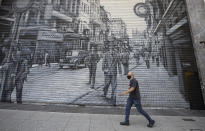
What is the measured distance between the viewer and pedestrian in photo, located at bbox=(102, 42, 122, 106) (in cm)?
583

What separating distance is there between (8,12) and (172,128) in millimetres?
10320

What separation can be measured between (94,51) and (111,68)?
137 cm

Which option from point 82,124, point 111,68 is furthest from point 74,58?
point 82,124

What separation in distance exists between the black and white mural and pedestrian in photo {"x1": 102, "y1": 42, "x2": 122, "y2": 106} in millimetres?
50

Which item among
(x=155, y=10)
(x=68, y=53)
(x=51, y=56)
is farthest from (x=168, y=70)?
(x=51, y=56)

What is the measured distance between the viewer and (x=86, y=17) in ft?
22.6

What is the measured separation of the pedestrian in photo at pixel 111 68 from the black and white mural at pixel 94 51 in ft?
0.16

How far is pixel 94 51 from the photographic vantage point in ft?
20.8

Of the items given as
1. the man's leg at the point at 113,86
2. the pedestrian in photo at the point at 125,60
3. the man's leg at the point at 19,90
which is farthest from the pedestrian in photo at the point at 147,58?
the man's leg at the point at 19,90

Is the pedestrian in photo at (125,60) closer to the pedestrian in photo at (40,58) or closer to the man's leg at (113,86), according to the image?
the man's leg at (113,86)

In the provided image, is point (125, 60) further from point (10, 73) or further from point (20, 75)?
point (10, 73)

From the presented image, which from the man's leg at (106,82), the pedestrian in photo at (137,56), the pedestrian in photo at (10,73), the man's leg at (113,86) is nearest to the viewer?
the man's leg at (113,86)

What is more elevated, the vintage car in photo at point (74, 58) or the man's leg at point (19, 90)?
the vintage car in photo at point (74, 58)

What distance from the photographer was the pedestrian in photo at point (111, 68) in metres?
5.83
